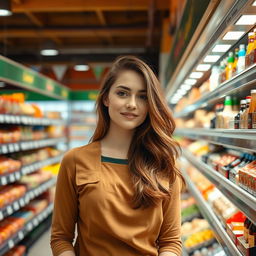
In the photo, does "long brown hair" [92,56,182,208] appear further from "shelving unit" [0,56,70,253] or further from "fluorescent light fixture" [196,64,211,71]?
"shelving unit" [0,56,70,253]

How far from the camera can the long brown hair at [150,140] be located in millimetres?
1719

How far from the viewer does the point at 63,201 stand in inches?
68.9

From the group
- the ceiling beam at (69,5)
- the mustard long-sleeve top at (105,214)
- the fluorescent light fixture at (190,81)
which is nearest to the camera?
the mustard long-sleeve top at (105,214)

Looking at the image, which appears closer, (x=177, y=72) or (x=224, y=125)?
(x=224, y=125)

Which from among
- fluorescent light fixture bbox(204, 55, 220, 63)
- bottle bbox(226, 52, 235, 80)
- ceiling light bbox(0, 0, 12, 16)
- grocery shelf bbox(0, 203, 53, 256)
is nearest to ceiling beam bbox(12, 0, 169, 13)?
ceiling light bbox(0, 0, 12, 16)

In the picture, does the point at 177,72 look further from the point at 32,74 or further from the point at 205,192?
the point at 32,74

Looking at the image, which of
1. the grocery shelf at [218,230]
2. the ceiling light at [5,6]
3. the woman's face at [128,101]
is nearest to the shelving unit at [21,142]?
the ceiling light at [5,6]

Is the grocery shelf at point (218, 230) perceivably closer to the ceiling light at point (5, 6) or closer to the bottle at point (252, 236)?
the bottle at point (252, 236)

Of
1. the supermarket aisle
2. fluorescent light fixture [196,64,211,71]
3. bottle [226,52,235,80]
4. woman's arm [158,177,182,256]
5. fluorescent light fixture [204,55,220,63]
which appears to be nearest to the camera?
woman's arm [158,177,182,256]

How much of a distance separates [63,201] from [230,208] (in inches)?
53.7

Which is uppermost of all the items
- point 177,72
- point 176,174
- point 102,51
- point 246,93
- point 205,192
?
point 102,51

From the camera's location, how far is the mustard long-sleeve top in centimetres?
165

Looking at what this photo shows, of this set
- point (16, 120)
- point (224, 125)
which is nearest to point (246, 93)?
point (224, 125)

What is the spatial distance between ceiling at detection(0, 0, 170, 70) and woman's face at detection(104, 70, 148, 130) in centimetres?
483
